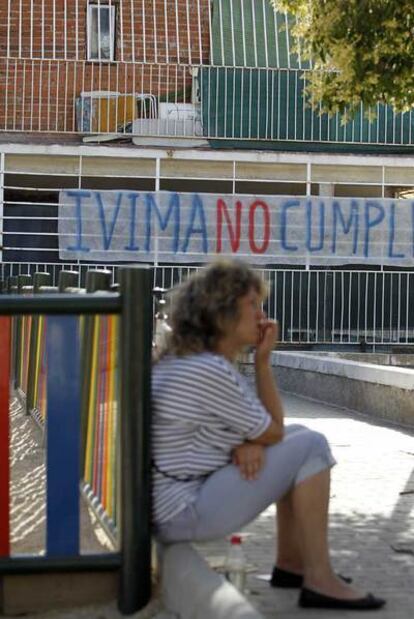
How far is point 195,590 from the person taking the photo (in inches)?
205

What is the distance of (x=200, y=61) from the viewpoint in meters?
30.5

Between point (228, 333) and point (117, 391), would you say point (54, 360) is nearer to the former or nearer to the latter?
point (117, 391)

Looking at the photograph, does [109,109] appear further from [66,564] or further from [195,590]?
[195,590]

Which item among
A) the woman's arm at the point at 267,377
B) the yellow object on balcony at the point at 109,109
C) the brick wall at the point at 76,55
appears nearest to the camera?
the woman's arm at the point at 267,377

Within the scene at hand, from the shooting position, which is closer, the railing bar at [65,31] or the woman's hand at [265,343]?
the woman's hand at [265,343]

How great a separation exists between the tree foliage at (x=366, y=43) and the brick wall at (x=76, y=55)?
57.6 feet

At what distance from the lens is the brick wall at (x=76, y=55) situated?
2908cm

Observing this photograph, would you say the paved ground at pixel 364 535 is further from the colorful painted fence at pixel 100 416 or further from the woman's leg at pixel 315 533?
the colorful painted fence at pixel 100 416

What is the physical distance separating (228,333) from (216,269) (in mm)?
245

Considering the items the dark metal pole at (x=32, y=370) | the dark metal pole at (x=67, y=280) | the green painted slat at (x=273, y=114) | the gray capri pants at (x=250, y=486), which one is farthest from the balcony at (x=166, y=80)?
the gray capri pants at (x=250, y=486)

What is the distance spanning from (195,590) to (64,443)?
0.91m

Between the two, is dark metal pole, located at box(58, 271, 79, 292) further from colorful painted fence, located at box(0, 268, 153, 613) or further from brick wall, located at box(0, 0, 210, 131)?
brick wall, located at box(0, 0, 210, 131)

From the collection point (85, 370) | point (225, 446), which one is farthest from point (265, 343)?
point (85, 370)

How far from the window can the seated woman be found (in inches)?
999
